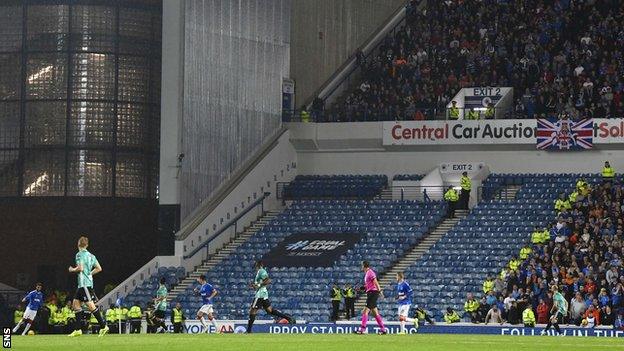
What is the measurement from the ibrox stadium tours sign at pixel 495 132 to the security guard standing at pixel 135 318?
14.2 meters

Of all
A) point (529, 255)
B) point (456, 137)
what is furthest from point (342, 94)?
point (529, 255)

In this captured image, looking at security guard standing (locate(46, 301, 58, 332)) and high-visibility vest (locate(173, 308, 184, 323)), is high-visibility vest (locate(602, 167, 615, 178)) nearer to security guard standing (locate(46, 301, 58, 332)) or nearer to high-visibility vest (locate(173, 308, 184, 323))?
high-visibility vest (locate(173, 308, 184, 323))

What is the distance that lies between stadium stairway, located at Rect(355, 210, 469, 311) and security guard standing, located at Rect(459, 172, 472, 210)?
284mm

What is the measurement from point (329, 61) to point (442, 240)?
12.8m

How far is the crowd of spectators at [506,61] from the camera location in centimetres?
5428

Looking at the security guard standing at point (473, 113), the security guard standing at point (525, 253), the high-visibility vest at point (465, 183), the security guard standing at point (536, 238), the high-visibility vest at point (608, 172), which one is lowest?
the security guard standing at point (525, 253)

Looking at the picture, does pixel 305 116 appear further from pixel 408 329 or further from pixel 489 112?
pixel 408 329

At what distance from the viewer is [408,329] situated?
42.9 metres

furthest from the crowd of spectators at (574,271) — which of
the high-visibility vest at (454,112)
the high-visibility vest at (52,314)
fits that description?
the high-visibility vest at (52,314)

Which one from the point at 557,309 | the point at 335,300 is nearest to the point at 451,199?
the point at 335,300

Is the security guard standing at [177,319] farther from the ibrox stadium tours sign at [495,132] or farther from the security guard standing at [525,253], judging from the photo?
the ibrox stadium tours sign at [495,132]

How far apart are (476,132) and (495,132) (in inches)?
28.0

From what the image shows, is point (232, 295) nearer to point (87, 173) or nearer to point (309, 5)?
point (87, 173)

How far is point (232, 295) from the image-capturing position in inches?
1957
